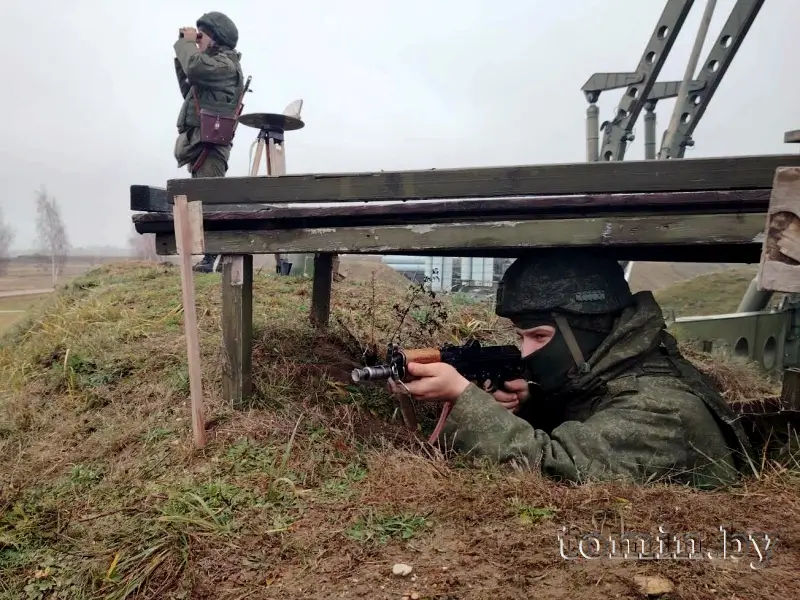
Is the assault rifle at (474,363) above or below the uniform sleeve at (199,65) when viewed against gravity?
below

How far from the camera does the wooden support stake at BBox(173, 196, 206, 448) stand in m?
3.24

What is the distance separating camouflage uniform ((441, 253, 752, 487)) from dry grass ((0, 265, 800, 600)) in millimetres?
191

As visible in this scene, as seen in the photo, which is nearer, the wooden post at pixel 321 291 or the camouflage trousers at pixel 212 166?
the wooden post at pixel 321 291

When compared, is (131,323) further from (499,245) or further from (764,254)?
(764,254)

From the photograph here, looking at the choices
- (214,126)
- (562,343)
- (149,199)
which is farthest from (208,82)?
(562,343)

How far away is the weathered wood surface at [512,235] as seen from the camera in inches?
107

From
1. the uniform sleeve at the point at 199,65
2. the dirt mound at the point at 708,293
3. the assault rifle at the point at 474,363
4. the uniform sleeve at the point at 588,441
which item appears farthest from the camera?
the dirt mound at the point at 708,293

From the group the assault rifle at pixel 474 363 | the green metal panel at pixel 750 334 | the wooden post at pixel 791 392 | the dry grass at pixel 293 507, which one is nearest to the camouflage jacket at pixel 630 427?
the dry grass at pixel 293 507

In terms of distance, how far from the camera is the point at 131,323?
222 inches

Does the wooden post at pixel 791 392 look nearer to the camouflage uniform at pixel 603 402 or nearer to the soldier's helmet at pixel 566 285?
the camouflage uniform at pixel 603 402

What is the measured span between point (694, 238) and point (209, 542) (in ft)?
8.05

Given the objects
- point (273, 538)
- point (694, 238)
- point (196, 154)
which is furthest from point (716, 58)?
point (273, 538)

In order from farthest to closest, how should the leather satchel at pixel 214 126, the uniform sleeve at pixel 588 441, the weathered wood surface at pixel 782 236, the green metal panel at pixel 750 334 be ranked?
the green metal panel at pixel 750 334 → the leather satchel at pixel 214 126 → the uniform sleeve at pixel 588 441 → the weathered wood surface at pixel 782 236

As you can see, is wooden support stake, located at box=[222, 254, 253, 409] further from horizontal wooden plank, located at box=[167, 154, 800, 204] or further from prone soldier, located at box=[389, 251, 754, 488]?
prone soldier, located at box=[389, 251, 754, 488]
